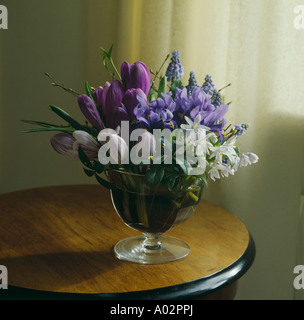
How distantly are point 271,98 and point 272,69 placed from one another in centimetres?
8

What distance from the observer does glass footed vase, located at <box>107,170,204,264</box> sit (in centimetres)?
91

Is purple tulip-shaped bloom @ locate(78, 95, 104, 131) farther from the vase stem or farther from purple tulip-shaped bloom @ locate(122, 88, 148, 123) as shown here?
the vase stem

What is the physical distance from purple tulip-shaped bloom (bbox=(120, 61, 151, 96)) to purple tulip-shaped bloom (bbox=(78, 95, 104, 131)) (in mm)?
71

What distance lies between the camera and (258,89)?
4.81 ft

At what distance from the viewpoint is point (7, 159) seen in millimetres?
2105

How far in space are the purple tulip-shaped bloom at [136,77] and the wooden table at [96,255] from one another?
0.35 metres

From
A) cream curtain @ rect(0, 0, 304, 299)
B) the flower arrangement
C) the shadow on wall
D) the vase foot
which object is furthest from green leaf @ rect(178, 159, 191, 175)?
the shadow on wall

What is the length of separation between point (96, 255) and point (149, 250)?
111mm

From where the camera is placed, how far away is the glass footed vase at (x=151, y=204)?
913mm

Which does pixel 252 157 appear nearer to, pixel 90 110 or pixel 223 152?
pixel 223 152

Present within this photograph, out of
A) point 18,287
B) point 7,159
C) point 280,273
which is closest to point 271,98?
point 280,273

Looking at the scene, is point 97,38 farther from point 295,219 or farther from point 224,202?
point 295,219

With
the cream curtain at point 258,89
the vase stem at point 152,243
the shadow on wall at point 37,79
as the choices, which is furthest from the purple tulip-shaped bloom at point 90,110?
the shadow on wall at point 37,79

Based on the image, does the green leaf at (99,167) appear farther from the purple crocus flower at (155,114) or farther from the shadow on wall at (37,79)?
the shadow on wall at (37,79)
